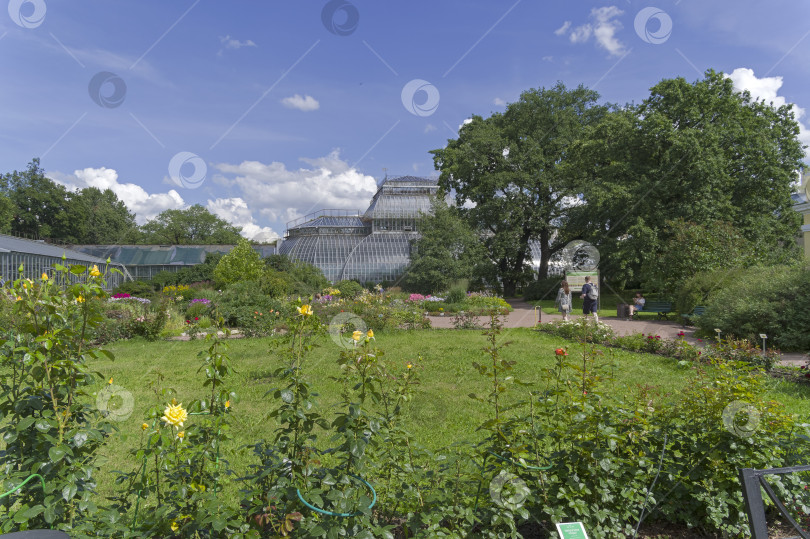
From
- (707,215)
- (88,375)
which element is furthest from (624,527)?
(707,215)

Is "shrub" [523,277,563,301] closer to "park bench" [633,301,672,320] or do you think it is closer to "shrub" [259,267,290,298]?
"park bench" [633,301,672,320]

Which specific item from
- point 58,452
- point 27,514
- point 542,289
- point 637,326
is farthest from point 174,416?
point 542,289

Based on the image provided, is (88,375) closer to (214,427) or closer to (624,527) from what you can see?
(214,427)

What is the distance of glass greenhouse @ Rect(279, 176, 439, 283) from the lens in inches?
1420

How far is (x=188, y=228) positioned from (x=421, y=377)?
201 ft

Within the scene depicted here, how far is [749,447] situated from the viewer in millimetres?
2861

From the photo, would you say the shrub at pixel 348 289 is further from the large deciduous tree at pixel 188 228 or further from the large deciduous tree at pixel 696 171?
the large deciduous tree at pixel 188 228

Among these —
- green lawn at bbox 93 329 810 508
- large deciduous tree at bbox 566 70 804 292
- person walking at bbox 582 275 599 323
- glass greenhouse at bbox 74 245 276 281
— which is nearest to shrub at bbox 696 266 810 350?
person walking at bbox 582 275 599 323

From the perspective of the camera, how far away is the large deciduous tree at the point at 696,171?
20.6m

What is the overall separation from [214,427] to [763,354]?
8838 mm

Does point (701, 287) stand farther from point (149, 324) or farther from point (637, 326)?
point (149, 324)

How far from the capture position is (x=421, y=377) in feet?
25.6

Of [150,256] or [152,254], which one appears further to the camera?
[152,254]

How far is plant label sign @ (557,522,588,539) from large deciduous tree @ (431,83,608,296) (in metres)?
26.0
